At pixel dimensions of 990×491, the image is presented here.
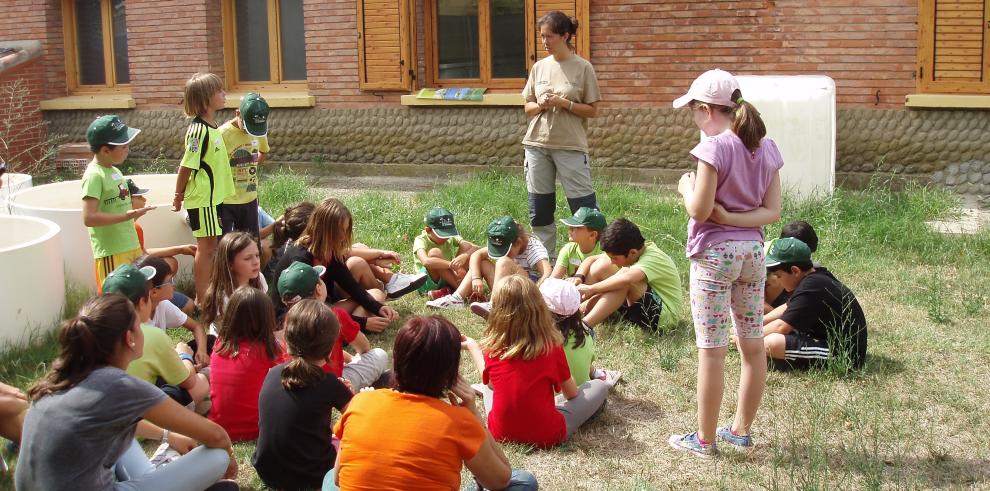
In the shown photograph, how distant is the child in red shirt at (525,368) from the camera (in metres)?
4.65

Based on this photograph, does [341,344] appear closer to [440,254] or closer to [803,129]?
[440,254]

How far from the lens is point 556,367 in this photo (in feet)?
15.6

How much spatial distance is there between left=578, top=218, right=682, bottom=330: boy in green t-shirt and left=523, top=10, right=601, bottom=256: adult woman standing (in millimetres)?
1382

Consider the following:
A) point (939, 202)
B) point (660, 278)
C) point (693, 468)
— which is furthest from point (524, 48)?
point (693, 468)

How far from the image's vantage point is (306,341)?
422cm

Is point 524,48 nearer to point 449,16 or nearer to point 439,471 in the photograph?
point 449,16

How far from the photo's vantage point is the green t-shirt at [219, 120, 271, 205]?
22.7 feet

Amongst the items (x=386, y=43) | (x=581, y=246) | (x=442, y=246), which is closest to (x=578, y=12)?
(x=386, y=43)

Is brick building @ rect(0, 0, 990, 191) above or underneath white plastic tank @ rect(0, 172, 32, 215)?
above

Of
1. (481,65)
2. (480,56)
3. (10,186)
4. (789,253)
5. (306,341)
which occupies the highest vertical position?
(480,56)

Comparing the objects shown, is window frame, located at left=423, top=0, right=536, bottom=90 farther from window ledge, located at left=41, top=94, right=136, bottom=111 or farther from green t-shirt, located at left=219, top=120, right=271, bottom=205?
green t-shirt, located at left=219, top=120, right=271, bottom=205

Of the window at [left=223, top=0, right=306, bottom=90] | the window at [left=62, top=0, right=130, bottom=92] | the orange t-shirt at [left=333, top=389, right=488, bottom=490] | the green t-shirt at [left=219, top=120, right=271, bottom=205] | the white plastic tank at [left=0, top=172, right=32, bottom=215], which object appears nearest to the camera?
the orange t-shirt at [left=333, top=389, right=488, bottom=490]

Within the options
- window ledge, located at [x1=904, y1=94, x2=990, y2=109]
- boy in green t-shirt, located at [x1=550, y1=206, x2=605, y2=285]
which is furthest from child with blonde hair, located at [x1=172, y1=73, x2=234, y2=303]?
window ledge, located at [x1=904, y1=94, x2=990, y2=109]

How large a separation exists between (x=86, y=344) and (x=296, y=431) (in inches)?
39.8
